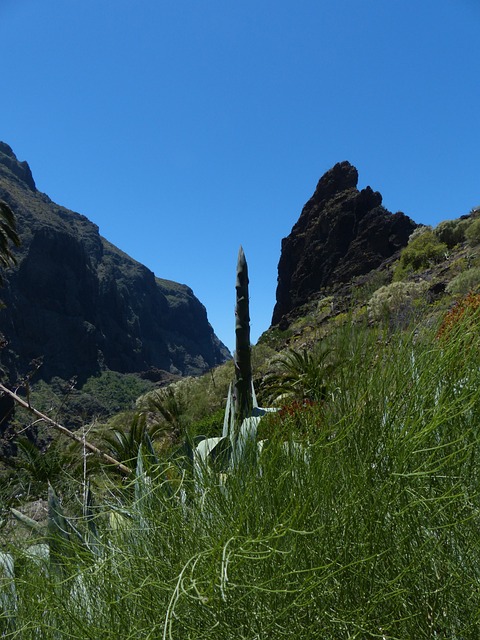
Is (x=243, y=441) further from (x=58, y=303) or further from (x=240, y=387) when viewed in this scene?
(x=58, y=303)

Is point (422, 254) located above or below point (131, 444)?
above

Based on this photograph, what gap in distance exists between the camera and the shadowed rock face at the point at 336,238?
250ft

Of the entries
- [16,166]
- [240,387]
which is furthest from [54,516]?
[16,166]

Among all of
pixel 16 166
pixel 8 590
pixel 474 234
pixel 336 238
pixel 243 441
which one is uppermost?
pixel 16 166

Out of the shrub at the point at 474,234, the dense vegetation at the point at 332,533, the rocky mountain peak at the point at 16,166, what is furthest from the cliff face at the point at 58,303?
the dense vegetation at the point at 332,533

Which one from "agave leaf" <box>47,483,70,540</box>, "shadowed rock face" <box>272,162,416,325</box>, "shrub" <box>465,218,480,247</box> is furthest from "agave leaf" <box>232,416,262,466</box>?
"shadowed rock face" <box>272,162,416,325</box>

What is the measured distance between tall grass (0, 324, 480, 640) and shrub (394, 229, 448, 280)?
1472 inches

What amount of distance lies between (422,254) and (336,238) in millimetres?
50542

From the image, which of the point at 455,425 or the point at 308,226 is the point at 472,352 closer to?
the point at 455,425

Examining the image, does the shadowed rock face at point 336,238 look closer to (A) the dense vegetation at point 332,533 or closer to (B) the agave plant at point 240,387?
(B) the agave plant at point 240,387

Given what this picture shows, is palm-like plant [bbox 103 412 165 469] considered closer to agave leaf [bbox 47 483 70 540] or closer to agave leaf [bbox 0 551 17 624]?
agave leaf [bbox 47 483 70 540]

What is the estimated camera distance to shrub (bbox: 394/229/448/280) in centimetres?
3747

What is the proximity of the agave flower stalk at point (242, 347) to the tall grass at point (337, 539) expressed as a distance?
50cm

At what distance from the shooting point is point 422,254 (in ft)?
126
